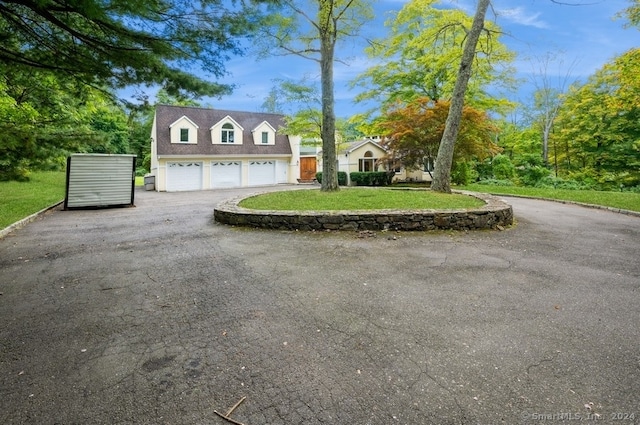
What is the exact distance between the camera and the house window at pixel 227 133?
2395 centimetres

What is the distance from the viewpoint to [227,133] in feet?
79.0

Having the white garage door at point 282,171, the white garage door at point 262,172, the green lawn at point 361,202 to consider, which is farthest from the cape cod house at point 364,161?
the green lawn at point 361,202

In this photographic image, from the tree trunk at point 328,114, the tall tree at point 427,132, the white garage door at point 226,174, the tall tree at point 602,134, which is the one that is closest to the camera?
the tree trunk at point 328,114

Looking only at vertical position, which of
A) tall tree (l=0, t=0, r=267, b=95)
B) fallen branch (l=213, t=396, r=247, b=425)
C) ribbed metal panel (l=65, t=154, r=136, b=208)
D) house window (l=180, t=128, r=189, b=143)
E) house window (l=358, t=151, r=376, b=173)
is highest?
house window (l=180, t=128, r=189, b=143)

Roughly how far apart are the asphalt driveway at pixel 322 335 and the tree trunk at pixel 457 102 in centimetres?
547

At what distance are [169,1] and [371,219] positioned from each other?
16.3 feet

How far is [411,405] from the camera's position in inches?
73.1

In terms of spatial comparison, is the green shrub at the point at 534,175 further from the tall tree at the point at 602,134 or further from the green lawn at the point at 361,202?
the green lawn at the point at 361,202

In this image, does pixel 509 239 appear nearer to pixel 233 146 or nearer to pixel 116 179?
pixel 116 179

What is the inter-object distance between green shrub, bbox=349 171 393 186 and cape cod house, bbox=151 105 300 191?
585 cm

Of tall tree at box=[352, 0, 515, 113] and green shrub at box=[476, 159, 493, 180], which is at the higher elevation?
tall tree at box=[352, 0, 515, 113]

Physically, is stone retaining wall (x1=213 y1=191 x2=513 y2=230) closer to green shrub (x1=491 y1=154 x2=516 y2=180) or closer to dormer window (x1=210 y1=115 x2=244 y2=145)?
green shrub (x1=491 y1=154 x2=516 y2=180)

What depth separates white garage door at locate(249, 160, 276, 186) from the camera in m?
24.9

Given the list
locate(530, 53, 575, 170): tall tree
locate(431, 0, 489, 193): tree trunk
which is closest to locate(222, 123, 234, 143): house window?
locate(431, 0, 489, 193): tree trunk
